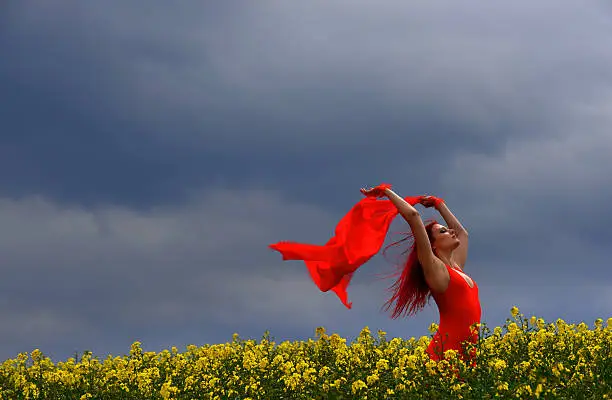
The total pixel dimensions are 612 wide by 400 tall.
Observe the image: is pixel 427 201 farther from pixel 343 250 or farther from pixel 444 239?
pixel 343 250

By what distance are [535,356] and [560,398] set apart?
2.34m

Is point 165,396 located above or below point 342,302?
below

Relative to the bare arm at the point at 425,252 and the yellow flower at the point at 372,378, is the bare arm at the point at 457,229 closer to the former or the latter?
the bare arm at the point at 425,252

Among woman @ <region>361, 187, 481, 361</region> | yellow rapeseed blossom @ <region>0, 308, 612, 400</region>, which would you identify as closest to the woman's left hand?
woman @ <region>361, 187, 481, 361</region>

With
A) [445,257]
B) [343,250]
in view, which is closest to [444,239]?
[445,257]

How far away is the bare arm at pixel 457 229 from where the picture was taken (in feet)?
36.3

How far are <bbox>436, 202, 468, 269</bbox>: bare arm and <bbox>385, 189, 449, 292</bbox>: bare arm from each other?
1.30 m

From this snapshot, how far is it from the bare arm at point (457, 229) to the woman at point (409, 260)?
0.05ft

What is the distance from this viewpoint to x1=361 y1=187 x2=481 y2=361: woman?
31.6 ft

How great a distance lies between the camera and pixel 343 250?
10453 millimetres

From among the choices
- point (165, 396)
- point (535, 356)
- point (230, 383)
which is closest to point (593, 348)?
point (535, 356)

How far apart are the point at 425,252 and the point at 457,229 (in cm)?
175

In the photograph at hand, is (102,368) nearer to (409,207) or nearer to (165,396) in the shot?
(165,396)

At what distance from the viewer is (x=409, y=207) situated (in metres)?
9.73
